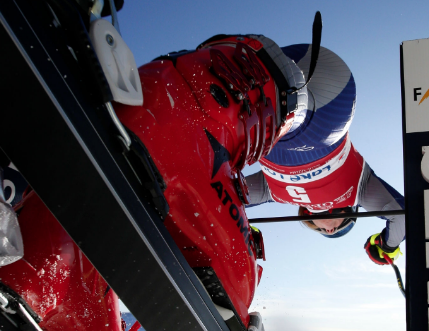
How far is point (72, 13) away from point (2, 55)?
0.33ft

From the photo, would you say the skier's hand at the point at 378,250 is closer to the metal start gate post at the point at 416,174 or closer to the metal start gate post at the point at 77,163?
the metal start gate post at the point at 416,174

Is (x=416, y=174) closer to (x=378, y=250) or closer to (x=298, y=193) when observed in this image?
(x=298, y=193)

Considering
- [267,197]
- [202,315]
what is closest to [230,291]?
[202,315]

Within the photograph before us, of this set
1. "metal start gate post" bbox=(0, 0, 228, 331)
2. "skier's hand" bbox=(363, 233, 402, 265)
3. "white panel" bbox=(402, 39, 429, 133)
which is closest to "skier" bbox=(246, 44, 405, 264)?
"skier's hand" bbox=(363, 233, 402, 265)

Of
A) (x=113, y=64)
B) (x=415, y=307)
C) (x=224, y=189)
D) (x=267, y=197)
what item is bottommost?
(x=267, y=197)

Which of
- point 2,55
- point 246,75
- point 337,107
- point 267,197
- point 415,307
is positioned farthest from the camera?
point 267,197

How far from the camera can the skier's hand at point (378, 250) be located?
1.60 m

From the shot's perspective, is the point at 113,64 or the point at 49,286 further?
the point at 49,286

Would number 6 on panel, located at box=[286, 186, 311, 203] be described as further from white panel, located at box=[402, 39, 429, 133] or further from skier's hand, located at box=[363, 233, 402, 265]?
white panel, located at box=[402, 39, 429, 133]

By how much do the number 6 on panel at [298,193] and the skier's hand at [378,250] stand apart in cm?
39

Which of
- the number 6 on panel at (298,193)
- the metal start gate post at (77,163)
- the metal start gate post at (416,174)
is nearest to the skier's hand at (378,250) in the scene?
the number 6 on panel at (298,193)

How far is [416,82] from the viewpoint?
0.79 metres

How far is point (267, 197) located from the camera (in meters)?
1.85

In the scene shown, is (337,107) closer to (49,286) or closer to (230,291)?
(230,291)
